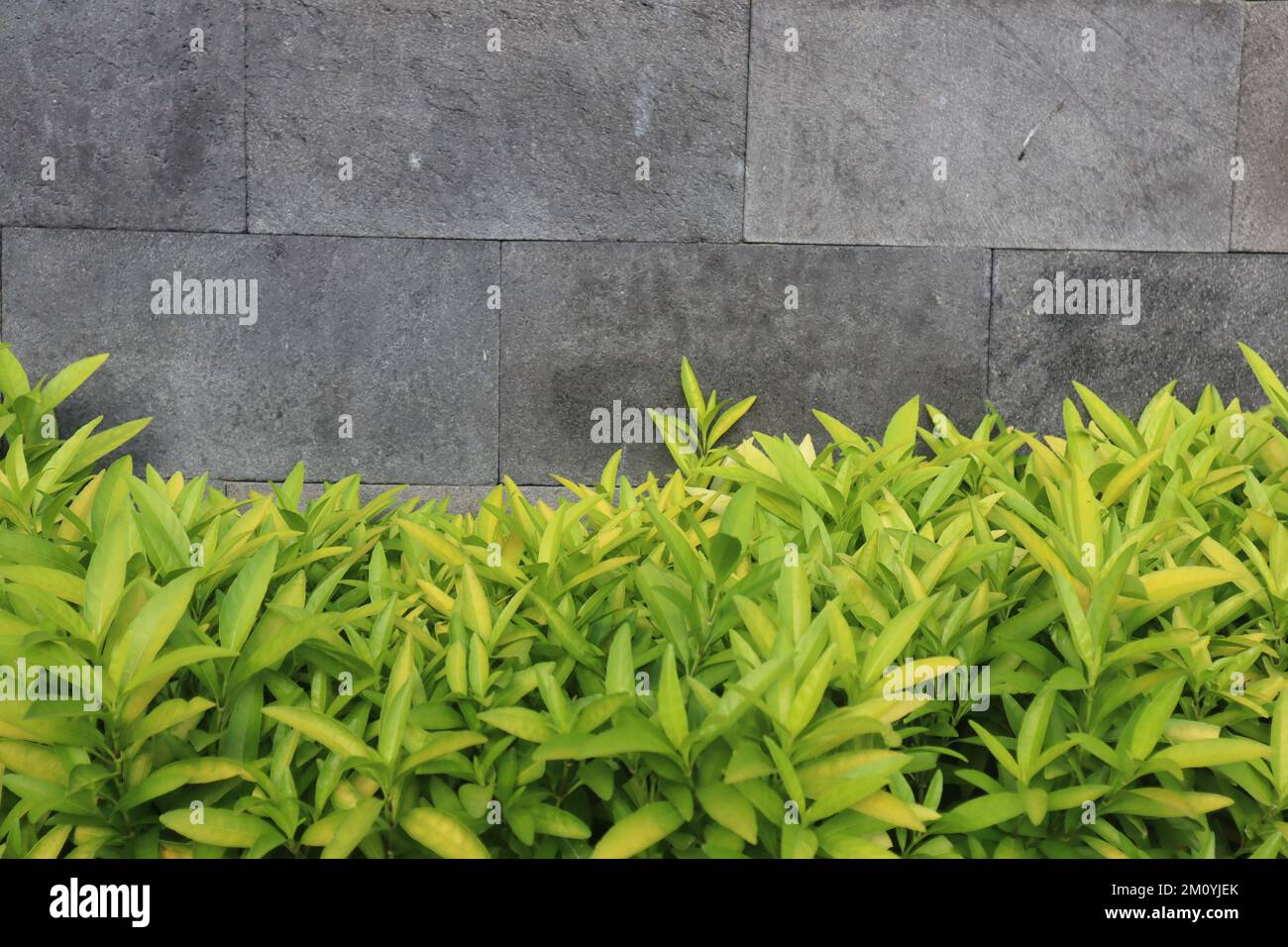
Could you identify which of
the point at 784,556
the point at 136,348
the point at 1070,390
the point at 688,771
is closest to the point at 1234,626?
the point at 784,556

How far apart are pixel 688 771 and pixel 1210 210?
4.82 m

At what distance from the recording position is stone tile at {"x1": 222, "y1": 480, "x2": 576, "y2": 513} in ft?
16.6

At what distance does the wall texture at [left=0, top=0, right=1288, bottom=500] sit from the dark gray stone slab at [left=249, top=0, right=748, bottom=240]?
1cm

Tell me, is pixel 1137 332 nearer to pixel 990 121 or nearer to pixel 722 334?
pixel 990 121
